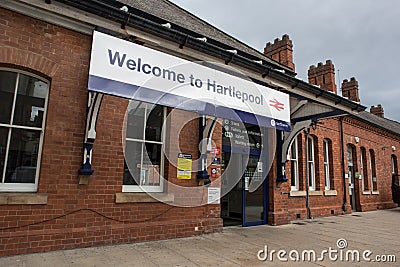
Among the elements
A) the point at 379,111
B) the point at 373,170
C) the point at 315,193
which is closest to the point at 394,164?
the point at 373,170

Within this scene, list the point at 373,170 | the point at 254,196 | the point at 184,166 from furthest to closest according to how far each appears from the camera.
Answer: the point at 373,170 < the point at 254,196 < the point at 184,166

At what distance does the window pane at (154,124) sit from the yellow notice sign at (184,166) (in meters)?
0.69

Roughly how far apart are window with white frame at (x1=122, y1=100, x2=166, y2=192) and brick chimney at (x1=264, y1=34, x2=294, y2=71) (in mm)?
7075

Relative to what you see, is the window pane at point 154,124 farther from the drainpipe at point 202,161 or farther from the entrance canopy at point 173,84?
the entrance canopy at point 173,84

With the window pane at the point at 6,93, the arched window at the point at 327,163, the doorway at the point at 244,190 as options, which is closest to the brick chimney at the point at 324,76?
Result: the arched window at the point at 327,163

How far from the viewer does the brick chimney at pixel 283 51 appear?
11523mm

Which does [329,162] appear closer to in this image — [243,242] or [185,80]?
[243,242]

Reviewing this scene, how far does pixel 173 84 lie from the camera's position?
5.04m

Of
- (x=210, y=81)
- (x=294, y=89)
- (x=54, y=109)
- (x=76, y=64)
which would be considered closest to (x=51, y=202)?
(x=54, y=109)

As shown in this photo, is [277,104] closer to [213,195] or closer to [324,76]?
[213,195]

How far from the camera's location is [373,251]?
5.82 metres

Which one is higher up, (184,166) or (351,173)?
(351,173)

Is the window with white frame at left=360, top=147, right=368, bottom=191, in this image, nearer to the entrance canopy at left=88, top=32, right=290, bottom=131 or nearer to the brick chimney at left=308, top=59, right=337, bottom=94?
the brick chimney at left=308, top=59, right=337, bottom=94

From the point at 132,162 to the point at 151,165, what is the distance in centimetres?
49
